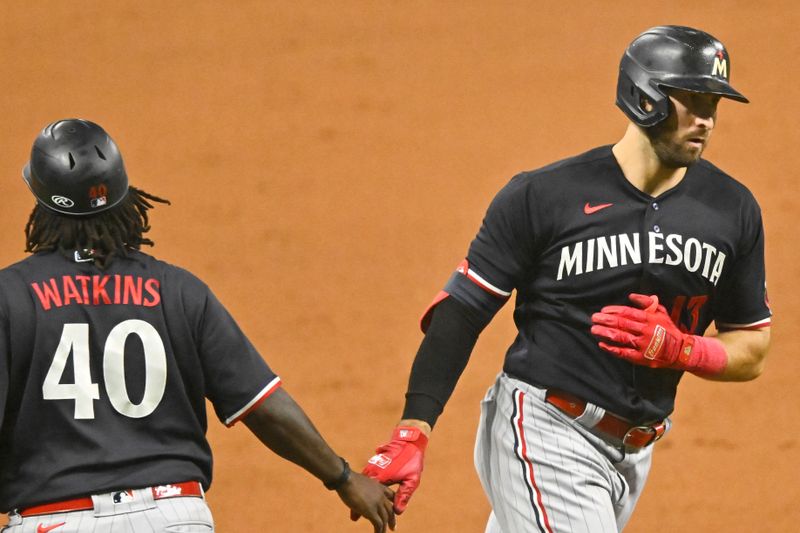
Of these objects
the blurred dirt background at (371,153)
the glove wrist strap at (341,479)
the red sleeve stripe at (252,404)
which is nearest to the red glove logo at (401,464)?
the glove wrist strap at (341,479)

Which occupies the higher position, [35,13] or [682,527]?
[35,13]

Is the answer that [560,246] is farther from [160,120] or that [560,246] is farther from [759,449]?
[160,120]

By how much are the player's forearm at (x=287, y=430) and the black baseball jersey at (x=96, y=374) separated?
0.20 meters

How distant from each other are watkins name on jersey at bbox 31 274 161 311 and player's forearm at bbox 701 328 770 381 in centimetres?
160

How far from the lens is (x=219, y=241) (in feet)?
22.1

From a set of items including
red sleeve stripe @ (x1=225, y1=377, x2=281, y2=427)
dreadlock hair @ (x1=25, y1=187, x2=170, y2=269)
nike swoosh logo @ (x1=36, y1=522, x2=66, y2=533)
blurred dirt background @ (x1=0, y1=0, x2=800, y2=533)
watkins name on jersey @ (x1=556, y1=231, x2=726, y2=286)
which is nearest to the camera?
nike swoosh logo @ (x1=36, y1=522, x2=66, y2=533)

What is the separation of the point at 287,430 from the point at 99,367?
517 mm

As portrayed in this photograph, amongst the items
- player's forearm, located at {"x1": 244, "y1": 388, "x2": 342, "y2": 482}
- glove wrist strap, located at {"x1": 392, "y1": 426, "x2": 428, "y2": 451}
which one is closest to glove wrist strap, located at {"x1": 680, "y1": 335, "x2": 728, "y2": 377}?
glove wrist strap, located at {"x1": 392, "y1": 426, "x2": 428, "y2": 451}

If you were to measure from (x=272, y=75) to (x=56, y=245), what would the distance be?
4074 millimetres

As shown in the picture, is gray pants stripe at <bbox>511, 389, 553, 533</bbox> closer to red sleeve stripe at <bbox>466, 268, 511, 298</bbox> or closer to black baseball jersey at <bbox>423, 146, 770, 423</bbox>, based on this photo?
black baseball jersey at <bbox>423, 146, 770, 423</bbox>

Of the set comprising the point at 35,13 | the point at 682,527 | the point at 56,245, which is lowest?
the point at 682,527

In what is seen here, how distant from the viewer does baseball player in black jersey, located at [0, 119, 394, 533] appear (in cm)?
296

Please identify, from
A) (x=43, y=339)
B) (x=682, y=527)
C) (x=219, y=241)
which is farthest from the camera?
(x=219, y=241)

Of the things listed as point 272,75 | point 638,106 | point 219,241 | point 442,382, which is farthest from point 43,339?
point 272,75
